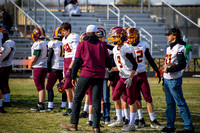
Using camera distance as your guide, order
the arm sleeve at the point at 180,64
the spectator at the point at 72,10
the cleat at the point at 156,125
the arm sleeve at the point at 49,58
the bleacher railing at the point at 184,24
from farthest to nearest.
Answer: the spectator at the point at 72,10
the bleacher railing at the point at 184,24
the arm sleeve at the point at 49,58
the cleat at the point at 156,125
the arm sleeve at the point at 180,64

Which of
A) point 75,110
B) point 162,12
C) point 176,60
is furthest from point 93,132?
point 162,12

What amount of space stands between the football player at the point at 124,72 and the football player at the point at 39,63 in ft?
8.93

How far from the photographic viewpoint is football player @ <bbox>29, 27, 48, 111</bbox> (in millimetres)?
9297

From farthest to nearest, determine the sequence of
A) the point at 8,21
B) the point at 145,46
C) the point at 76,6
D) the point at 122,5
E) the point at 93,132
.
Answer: the point at 122,5 → the point at 76,6 → the point at 8,21 → the point at 145,46 → the point at 93,132

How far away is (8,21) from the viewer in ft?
63.8

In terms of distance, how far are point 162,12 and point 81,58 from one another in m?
20.2

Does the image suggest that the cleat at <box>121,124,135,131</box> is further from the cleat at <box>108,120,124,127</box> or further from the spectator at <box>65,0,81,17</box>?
the spectator at <box>65,0,81,17</box>

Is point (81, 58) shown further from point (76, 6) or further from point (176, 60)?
point (76, 6)

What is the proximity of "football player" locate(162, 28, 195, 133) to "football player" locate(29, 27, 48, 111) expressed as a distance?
12.5 feet

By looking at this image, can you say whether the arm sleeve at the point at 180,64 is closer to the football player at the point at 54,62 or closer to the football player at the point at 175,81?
the football player at the point at 175,81

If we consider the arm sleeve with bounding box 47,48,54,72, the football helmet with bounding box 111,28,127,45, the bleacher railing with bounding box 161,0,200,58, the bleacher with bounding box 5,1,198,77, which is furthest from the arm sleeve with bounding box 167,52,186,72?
the bleacher railing with bounding box 161,0,200,58

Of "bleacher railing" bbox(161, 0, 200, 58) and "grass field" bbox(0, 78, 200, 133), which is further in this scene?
"bleacher railing" bbox(161, 0, 200, 58)

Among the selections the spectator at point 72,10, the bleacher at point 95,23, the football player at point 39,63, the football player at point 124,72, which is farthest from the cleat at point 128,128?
the spectator at point 72,10

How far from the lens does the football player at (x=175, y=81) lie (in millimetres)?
6377
